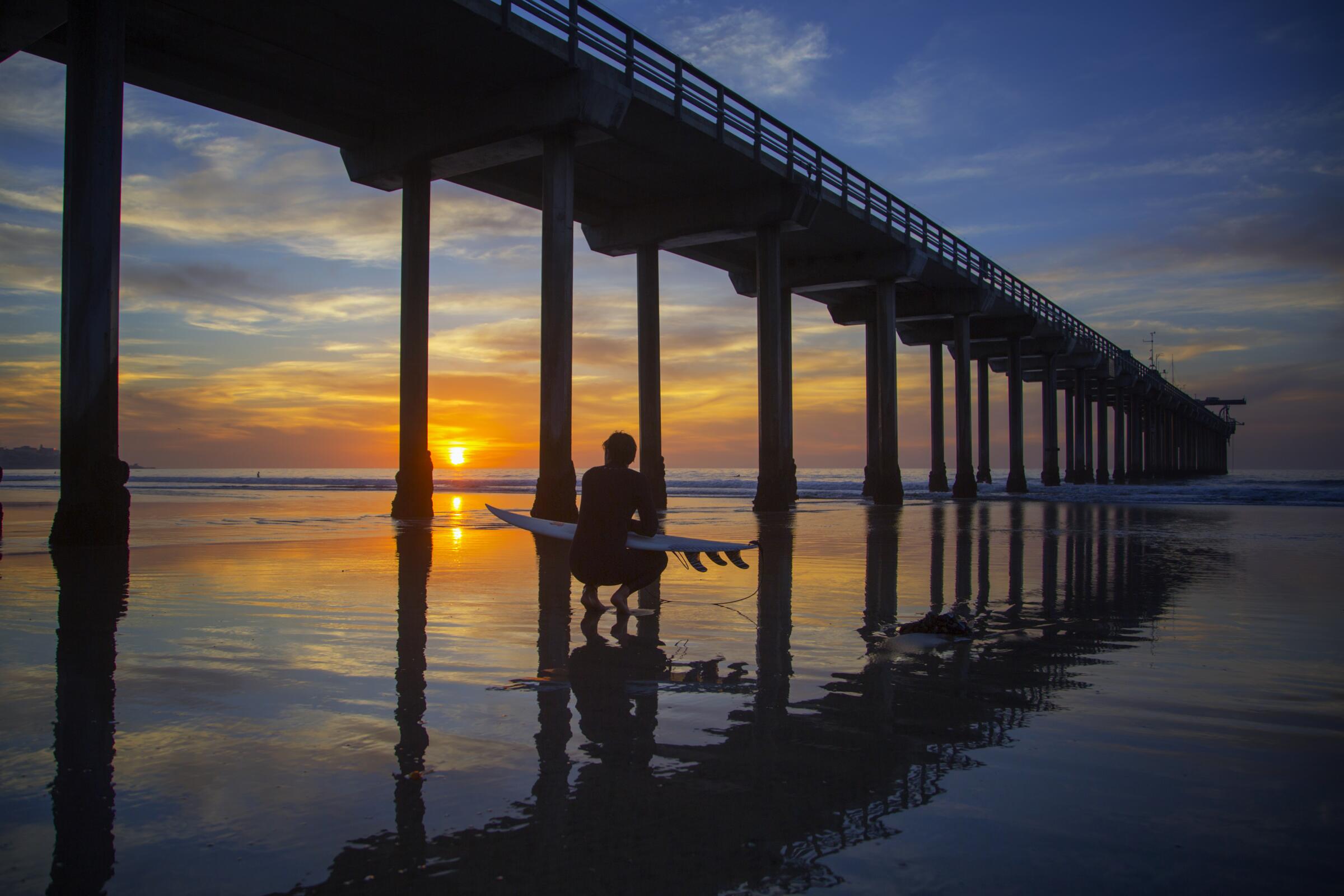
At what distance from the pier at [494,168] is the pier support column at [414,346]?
4 cm

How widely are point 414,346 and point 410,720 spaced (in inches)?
613

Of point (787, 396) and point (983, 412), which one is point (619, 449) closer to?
point (787, 396)

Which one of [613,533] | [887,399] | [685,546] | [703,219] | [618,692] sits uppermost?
[703,219]

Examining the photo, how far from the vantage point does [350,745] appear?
3.10 meters

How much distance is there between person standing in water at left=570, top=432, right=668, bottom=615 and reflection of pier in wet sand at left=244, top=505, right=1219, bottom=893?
364mm

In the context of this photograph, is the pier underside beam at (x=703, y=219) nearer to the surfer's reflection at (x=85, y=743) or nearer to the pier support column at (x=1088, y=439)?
the surfer's reflection at (x=85, y=743)

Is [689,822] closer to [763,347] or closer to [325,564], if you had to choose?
[325,564]

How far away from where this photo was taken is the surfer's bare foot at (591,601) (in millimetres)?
6121

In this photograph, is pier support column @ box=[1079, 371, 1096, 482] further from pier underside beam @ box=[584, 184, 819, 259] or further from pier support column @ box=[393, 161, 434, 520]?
pier support column @ box=[393, 161, 434, 520]

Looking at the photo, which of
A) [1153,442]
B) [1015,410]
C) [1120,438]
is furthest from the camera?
[1153,442]

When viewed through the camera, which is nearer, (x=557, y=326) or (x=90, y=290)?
(x=90, y=290)

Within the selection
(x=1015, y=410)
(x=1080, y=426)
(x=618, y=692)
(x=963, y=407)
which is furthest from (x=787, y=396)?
(x=1080, y=426)

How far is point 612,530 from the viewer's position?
6.27 metres

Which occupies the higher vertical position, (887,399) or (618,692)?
(887,399)
